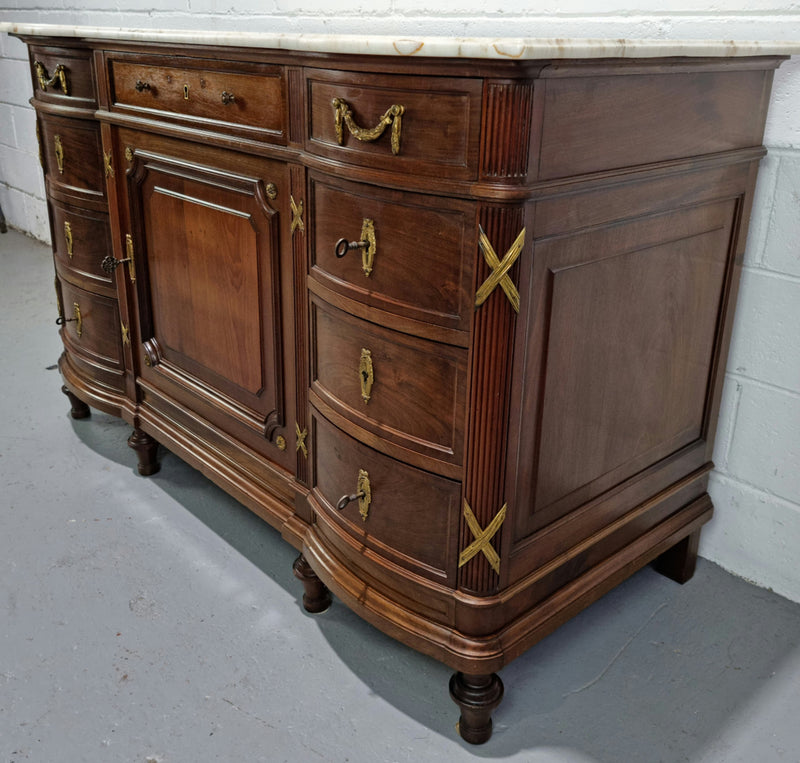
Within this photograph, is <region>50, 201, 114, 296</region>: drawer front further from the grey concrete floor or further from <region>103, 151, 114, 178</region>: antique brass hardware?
the grey concrete floor

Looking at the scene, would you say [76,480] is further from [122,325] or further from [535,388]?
[535,388]

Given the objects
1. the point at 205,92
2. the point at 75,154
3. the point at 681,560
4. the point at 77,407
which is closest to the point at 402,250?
the point at 205,92

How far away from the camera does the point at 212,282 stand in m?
Result: 1.78

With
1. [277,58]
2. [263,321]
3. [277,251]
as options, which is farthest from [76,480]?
[277,58]

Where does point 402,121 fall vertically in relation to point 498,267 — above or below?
above

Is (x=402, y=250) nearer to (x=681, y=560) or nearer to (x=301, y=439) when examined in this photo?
(x=301, y=439)

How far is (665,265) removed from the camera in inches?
56.9

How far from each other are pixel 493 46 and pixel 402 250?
33 centimetres

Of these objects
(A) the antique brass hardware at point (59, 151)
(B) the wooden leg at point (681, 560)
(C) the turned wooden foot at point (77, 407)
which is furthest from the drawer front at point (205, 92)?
(B) the wooden leg at point (681, 560)

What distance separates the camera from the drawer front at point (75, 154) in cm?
203

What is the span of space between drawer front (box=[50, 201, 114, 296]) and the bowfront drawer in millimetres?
49

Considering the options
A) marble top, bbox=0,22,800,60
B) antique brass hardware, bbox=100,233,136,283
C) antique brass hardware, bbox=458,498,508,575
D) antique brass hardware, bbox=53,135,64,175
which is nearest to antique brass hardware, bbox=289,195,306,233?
marble top, bbox=0,22,800,60

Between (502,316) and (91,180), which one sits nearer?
(502,316)

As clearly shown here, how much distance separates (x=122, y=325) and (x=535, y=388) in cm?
127
